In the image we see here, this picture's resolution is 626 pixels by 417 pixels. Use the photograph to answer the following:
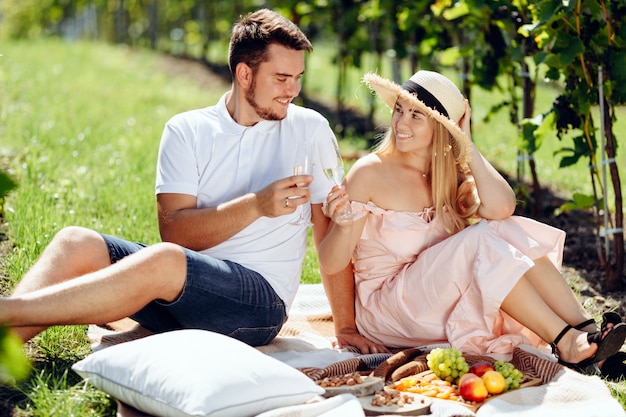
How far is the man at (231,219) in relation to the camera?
10.9 feet

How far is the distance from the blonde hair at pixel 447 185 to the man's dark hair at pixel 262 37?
62 cm

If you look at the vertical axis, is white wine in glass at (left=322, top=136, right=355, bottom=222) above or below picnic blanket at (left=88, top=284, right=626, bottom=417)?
above

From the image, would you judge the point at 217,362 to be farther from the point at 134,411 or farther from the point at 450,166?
the point at 450,166

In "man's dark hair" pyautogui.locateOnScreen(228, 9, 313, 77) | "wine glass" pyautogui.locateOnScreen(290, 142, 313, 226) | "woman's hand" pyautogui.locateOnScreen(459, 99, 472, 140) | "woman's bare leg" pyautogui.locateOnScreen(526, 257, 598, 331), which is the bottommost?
"woman's bare leg" pyautogui.locateOnScreen(526, 257, 598, 331)

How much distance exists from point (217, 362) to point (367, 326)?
1.24 meters

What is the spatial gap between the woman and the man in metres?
0.26

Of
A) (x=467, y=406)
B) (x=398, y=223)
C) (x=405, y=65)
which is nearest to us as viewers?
(x=467, y=406)

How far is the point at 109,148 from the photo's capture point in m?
7.27

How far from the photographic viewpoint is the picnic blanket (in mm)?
3195

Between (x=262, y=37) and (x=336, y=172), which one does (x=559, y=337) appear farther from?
(x=262, y=37)

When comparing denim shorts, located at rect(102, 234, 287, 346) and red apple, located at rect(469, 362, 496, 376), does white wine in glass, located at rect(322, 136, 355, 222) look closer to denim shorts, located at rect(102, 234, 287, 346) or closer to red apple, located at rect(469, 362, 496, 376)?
denim shorts, located at rect(102, 234, 287, 346)

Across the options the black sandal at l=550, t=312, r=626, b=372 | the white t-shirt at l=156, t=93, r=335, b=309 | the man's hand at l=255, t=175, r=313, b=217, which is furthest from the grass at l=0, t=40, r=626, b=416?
the man's hand at l=255, t=175, r=313, b=217

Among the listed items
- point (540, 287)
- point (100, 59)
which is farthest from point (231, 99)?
point (100, 59)

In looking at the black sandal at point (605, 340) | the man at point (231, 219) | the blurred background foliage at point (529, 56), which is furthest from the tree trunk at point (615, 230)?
the man at point (231, 219)
